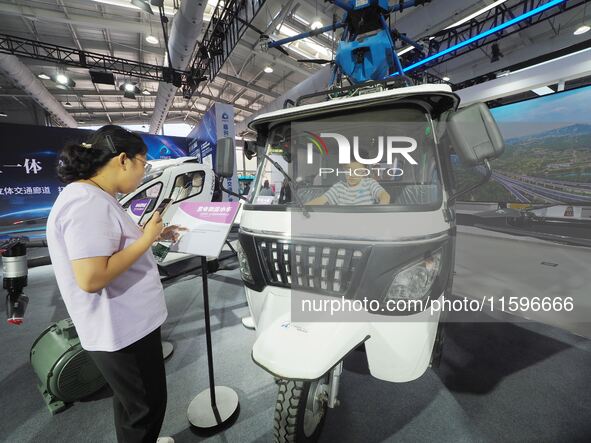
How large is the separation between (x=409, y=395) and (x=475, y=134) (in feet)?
6.24

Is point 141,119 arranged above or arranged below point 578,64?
above

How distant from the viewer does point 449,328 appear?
2.98 meters

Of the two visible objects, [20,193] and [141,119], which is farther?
[141,119]

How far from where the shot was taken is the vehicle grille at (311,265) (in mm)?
1338

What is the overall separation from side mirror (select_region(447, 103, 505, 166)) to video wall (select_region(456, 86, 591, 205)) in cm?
578

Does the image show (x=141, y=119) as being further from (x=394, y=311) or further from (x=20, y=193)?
(x=394, y=311)

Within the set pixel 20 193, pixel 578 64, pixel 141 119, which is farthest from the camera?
pixel 141 119

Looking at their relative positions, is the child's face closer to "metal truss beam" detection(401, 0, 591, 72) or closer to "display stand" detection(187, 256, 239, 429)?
"display stand" detection(187, 256, 239, 429)

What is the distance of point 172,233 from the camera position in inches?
63.4

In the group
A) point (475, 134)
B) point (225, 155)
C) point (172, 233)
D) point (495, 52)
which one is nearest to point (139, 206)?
point (225, 155)

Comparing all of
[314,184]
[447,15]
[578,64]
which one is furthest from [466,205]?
[314,184]

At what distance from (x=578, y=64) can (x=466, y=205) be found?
18.0 feet

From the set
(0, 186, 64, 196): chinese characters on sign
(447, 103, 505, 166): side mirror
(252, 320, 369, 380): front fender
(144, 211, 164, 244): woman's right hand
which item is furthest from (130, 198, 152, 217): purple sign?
(0, 186, 64, 196): chinese characters on sign

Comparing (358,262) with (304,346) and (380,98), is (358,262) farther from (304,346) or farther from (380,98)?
(380,98)
